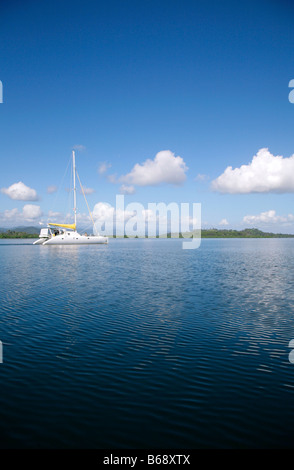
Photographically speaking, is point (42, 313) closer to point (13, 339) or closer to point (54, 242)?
point (13, 339)

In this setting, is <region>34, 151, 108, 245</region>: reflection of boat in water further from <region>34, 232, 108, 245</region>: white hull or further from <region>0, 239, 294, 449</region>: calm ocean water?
<region>0, 239, 294, 449</region>: calm ocean water

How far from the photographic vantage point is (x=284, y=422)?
425 inches

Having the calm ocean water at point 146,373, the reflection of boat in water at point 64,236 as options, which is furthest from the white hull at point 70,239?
the calm ocean water at point 146,373

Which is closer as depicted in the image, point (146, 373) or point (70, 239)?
point (146, 373)

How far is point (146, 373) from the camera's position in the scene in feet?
48.2

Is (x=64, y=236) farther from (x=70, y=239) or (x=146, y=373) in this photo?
(x=146, y=373)

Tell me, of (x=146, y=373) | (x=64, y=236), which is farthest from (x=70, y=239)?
(x=146, y=373)

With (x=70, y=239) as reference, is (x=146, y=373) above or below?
below

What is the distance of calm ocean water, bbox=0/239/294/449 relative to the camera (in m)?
10.2

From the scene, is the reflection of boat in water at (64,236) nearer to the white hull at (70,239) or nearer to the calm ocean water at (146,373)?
the white hull at (70,239)

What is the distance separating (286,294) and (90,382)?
2682 centimetres

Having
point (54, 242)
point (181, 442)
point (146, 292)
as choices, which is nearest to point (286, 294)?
point (146, 292)

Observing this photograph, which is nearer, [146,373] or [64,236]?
[146,373]

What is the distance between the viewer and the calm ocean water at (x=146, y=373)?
402 inches
